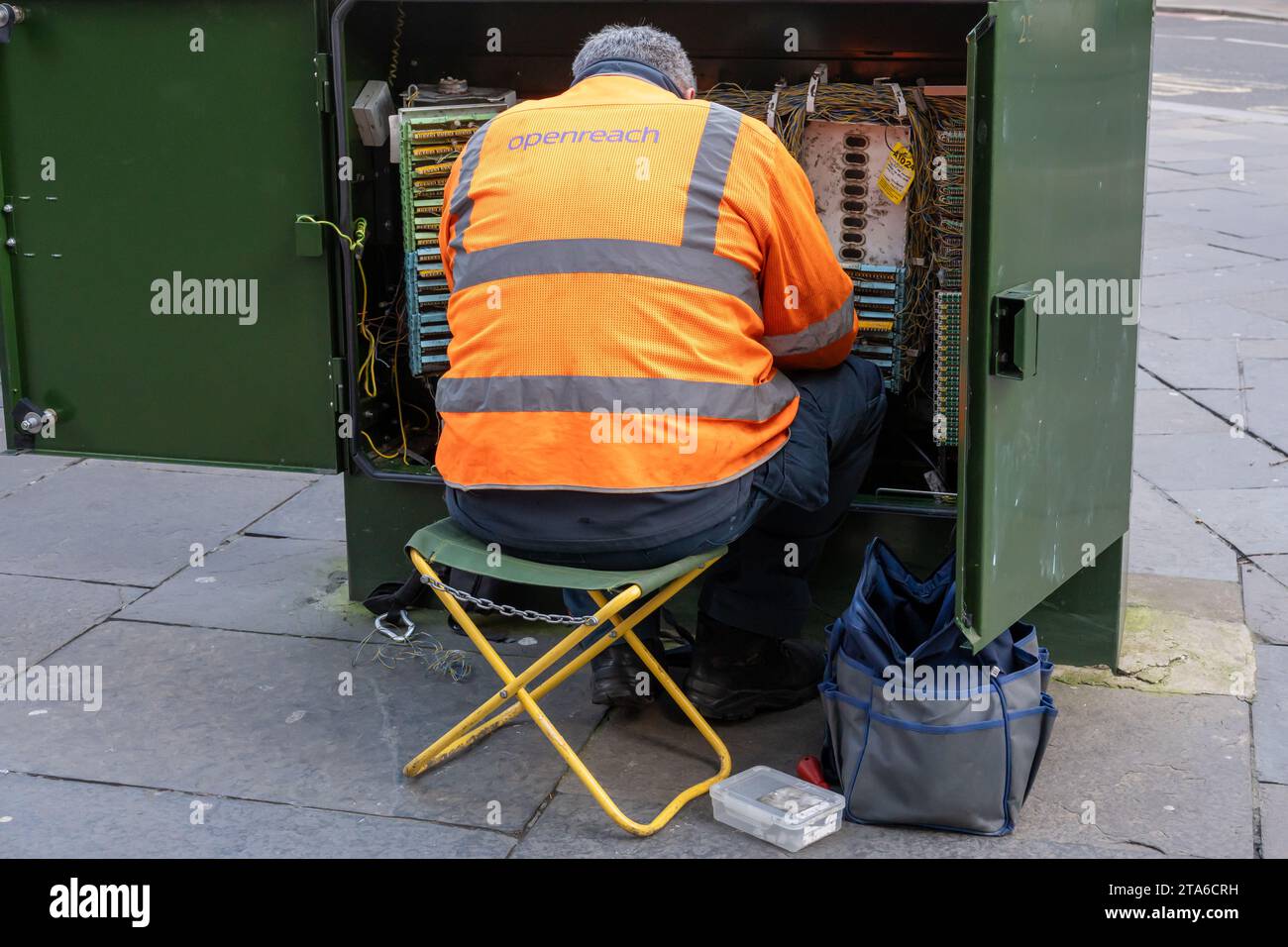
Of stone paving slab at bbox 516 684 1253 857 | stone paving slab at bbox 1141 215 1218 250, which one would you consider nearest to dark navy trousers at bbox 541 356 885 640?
stone paving slab at bbox 516 684 1253 857

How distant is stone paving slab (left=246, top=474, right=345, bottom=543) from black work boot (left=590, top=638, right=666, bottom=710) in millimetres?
1585

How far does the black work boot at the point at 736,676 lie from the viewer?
3.75 meters

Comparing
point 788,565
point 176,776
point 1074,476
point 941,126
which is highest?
point 941,126

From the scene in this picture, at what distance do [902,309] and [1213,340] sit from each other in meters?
3.41

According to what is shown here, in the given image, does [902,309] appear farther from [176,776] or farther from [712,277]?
[176,776]

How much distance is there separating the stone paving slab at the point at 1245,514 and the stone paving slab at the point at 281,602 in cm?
231

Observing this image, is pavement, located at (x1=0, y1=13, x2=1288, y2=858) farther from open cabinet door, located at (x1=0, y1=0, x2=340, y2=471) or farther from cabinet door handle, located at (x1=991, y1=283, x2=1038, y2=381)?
cabinet door handle, located at (x1=991, y1=283, x2=1038, y2=381)

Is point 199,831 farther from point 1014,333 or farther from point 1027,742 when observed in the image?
point 1014,333

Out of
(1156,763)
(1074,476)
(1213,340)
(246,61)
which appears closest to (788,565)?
(1074,476)

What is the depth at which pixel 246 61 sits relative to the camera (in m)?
4.05

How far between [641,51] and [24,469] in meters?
3.54

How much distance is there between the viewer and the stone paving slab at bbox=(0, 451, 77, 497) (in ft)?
18.8

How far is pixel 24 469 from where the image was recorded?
588cm

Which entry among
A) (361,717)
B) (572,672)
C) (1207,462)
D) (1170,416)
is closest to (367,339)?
(361,717)
